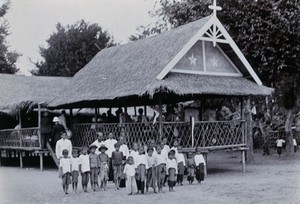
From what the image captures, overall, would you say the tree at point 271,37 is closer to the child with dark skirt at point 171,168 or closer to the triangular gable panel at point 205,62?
the triangular gable panel at point 205,62

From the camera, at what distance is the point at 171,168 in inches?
541

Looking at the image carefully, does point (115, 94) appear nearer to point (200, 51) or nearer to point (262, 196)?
point (200, 51)

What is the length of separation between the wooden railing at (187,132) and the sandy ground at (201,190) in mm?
1200

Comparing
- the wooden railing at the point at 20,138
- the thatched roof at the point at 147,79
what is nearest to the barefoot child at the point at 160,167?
the thatched roof at the point at 147,79

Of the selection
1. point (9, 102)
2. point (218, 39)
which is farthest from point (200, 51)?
point (9, 102)

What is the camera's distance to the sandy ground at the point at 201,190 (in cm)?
1189

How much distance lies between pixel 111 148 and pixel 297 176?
6110mm

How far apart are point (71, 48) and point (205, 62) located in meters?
27.8

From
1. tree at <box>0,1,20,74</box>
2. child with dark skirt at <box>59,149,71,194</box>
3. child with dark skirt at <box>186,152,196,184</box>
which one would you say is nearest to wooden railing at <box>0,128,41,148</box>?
child with dark skirt at <box>59,149,71,194</box>

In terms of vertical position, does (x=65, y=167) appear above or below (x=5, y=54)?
below

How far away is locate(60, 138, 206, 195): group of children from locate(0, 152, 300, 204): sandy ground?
34cm

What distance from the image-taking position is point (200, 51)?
59.1 feet

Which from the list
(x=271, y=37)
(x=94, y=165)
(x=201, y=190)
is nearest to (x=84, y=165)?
(x=94, y=165)

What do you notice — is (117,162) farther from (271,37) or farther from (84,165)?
(271,37)
